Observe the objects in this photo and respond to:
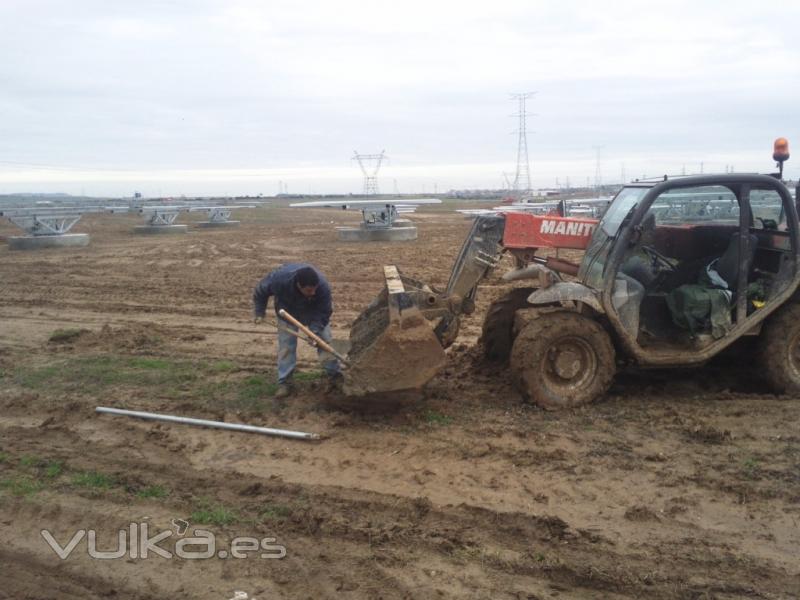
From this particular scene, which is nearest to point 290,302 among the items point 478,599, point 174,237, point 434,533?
point 434,533

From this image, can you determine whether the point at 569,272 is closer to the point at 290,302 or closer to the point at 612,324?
the point at 612,324

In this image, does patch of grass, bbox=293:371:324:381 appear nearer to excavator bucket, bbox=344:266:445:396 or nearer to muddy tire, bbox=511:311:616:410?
excavator bucket, bbox=344:266:445:396

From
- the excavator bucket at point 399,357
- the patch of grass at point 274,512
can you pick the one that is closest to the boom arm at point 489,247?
the excavator bucket at point 399,357

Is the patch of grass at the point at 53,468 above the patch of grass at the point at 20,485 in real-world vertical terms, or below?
above

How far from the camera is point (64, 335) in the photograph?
921 centimetres

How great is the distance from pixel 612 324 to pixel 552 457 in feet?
4.76

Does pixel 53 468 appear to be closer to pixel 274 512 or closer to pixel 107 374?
pixel 274 512

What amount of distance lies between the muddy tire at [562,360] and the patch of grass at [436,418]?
714mm

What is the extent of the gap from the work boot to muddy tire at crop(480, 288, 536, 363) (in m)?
2.14

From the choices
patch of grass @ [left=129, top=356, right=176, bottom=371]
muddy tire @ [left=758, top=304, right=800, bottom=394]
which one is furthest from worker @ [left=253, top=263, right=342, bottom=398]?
muddy tire @ [left=758, top=304, right=800, bottom=394]

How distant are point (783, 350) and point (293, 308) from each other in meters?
4.61

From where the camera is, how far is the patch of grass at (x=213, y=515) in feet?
14.0

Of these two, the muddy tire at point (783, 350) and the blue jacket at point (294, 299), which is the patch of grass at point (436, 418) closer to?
the blue jacket at point (294, 299)

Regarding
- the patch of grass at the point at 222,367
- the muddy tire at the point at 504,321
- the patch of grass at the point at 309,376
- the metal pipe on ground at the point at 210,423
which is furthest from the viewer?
the patch of grass at the point at 222,367
